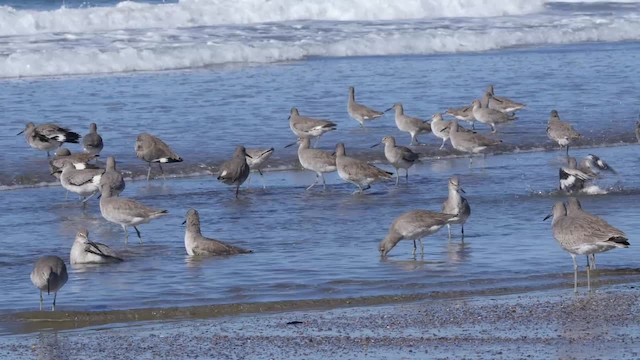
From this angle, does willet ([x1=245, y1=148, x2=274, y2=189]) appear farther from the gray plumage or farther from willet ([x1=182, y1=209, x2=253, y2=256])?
willet ([x1=182, y1=209, x2=253, y2=256])

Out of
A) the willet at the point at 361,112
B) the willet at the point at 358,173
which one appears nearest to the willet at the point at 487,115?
the willet at the point at 361,112

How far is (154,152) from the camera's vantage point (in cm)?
1579

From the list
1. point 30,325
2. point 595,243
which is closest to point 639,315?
point 595,243

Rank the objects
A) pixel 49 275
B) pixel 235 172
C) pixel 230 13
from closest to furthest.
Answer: pixel 49 275 → pixel 235 172 → pixel 230 13

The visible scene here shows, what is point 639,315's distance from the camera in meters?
8.96

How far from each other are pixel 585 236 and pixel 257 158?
6468 mm

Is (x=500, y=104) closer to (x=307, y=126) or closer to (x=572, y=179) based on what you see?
(x=307, y=126)

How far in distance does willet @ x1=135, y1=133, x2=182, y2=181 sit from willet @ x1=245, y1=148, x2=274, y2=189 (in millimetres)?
913

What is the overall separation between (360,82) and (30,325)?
48.9 ft

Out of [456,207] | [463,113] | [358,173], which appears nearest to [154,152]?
[358,173]

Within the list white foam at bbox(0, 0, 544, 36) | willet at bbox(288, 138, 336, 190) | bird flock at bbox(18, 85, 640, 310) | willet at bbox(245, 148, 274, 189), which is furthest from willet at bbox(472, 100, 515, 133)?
white foam at bbox(0, 0, 544, 36)

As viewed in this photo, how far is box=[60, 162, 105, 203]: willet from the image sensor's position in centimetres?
1423

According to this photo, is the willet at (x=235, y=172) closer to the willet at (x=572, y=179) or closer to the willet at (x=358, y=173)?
the willet at (x=358, y=173)

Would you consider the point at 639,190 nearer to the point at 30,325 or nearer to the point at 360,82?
the point at 30,325
